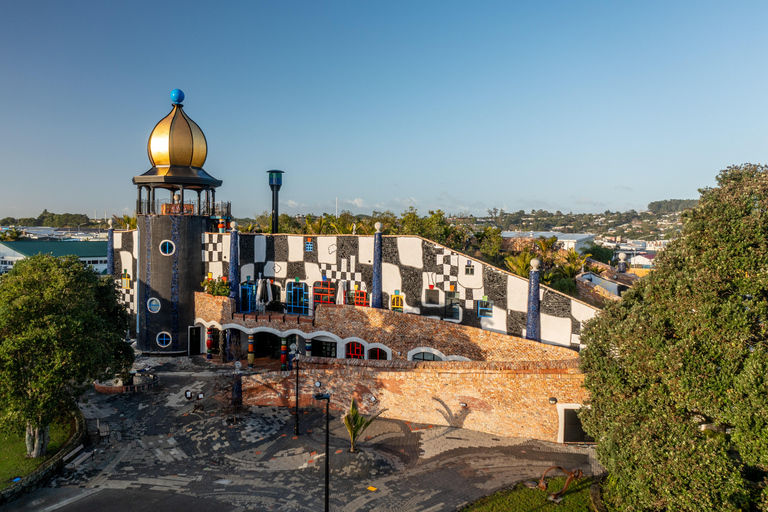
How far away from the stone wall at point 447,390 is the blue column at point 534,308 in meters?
4.94

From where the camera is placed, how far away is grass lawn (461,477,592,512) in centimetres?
1162

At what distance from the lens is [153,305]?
84.8ft

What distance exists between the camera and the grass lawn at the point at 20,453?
→ 1361 centimetres

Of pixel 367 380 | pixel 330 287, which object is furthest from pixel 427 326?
pixel 330 287

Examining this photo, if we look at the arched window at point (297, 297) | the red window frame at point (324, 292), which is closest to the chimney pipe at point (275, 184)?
Answer: the arched window at point (297, 297)

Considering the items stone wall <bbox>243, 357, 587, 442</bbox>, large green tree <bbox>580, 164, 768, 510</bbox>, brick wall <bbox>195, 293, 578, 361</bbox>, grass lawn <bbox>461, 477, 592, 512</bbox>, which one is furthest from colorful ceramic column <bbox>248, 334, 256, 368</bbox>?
large green tree <bbox>580, 164, 768, 510</bbox>

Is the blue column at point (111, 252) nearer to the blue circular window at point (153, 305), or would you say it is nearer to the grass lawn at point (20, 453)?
the blue circular window at point (153, 305)

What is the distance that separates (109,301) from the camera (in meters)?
19.5

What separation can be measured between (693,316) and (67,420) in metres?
20.4

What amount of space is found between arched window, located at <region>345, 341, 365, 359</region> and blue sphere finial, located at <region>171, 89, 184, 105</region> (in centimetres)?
1667

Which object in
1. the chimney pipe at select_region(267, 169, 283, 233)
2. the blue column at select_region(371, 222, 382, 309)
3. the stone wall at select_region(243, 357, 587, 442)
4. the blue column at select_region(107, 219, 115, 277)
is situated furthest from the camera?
the chimney pipe at select_region(267, 169, 283, 233)

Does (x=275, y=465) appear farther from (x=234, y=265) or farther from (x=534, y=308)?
(x=234, y=265)

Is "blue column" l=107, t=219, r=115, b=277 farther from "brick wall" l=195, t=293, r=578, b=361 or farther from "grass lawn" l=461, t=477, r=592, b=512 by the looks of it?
"grass lawn" l=461, t=477, r=592, b=512

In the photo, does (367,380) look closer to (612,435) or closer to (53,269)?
(612,435)
